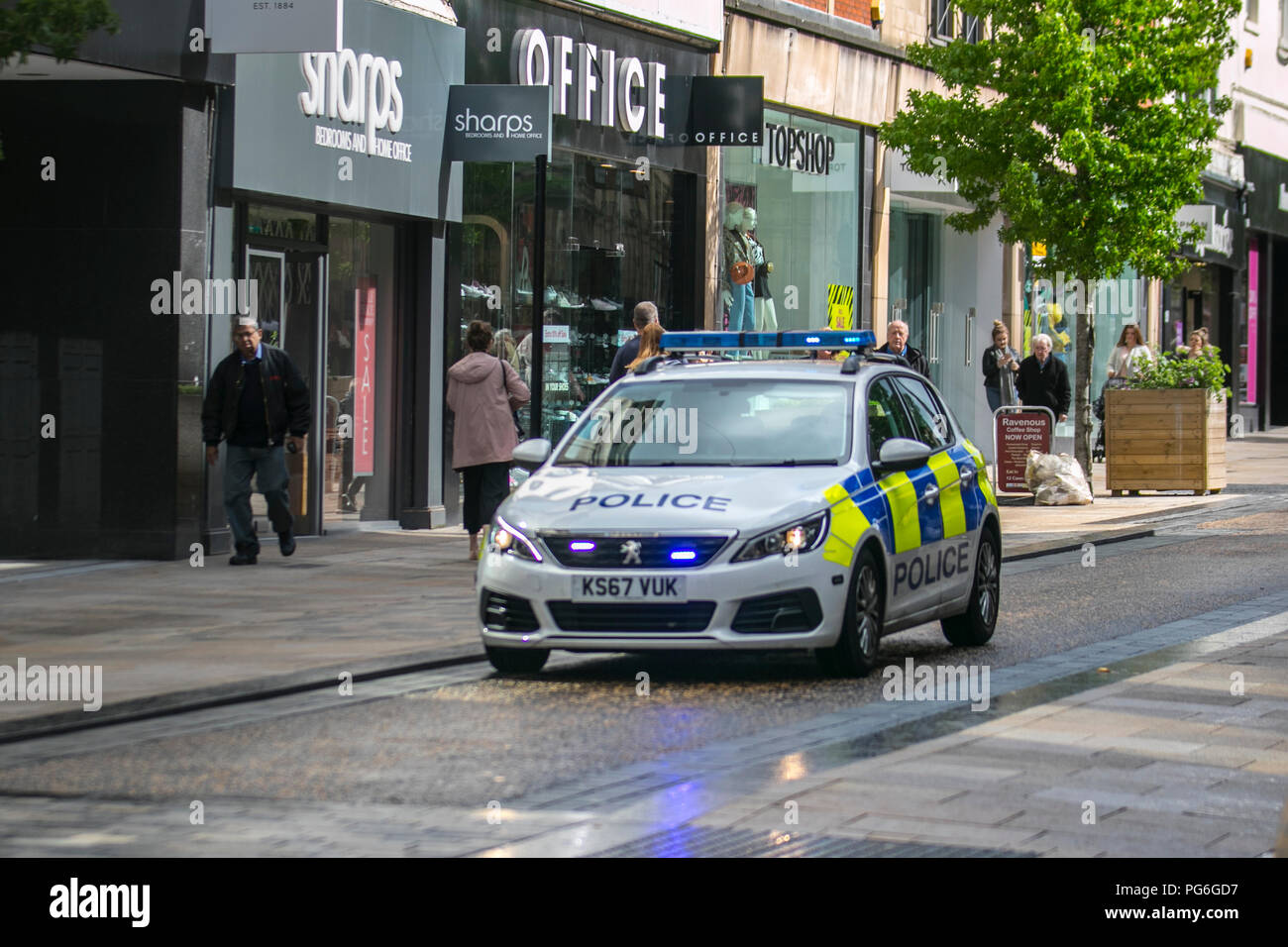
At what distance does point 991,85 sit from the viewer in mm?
26344

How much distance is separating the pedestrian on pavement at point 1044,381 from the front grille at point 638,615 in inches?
652

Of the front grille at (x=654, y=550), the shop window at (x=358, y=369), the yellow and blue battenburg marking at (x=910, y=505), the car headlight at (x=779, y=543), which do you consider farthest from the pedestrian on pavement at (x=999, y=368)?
the front grille at (x=654, y=550)

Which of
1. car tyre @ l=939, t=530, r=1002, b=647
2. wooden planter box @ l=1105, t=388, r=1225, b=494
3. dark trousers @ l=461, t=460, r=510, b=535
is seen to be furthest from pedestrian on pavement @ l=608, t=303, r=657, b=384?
wooden planter box @ l=1105, t=388, r=1225, b=494

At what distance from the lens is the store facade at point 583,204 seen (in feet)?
68.0

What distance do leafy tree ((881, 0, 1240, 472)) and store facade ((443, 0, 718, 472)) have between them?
368 centimetres

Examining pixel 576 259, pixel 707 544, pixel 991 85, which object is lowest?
pixel 707 544

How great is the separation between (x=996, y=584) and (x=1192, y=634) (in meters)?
1.18

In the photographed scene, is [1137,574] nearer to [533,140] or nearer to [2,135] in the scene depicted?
[533,140]

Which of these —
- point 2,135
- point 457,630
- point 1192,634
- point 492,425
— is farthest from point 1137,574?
point 2,135

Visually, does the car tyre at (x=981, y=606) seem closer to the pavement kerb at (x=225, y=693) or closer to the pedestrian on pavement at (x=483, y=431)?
the pavement kerb at (x=225, y=693)

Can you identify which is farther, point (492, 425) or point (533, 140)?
point (533, 140)

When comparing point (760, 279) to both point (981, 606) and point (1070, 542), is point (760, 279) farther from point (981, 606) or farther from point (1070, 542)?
point (981, 606)
